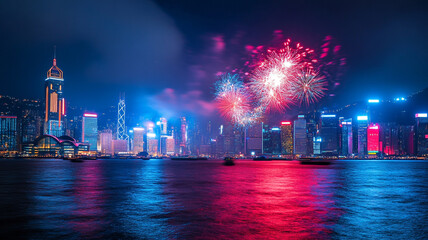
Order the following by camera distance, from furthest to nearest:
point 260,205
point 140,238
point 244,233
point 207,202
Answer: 1. point 207,202
2. point 260,205
3. point 244,233
4. point 140,238

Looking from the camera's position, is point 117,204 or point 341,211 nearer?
point 341,211

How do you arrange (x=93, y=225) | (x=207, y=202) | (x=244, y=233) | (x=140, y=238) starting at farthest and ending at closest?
(x=207, y=202) → (x=93, y=225) → (x=244, y=233) → (x=140, y=238)

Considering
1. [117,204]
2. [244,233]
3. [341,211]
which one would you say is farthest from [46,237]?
[341,211]

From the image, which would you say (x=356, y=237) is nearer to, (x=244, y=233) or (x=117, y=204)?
(x=244, y=233)

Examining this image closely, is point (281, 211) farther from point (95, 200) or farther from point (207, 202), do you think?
point (95, 200)

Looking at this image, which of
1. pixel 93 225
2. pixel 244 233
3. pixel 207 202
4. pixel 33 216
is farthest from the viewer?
pixel 207 202

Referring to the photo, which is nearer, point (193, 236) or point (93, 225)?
point (193, 236)

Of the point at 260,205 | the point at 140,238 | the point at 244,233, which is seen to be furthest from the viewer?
the point at 260,205

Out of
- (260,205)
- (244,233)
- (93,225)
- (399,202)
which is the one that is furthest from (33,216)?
(399,202)

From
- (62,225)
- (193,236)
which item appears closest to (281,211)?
(193,236)
